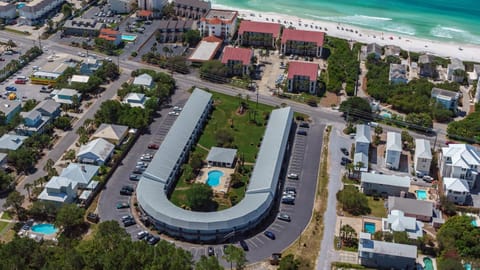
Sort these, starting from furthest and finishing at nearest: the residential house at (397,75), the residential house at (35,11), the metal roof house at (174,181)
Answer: the residential house at (35,11) < the residential house at (397,75) < the metal roof house at (174,181)

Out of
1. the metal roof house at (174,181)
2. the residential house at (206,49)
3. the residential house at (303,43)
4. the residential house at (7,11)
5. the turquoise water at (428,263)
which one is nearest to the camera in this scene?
the turquoise water at (428,263)

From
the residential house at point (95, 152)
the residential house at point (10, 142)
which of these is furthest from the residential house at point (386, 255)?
the residential house at point (10, 142)

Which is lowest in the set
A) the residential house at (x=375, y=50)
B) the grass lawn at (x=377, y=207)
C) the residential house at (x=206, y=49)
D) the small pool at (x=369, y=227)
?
the small pool at (x=369, y=227)

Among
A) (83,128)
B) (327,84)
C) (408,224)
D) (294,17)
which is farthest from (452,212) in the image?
(294,17)

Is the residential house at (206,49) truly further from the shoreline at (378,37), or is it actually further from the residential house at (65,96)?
the residential house at (65,96)

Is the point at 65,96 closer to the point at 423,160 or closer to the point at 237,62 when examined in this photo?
the point at 237,62
